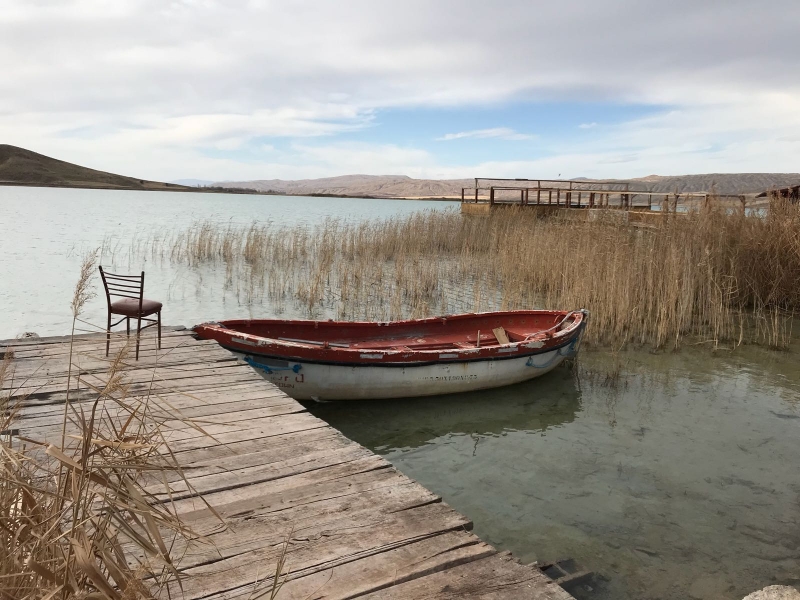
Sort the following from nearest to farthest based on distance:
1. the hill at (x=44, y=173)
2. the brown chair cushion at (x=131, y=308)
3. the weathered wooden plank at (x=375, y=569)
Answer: the weathered wooden plank at (x=375, y=569) → the brown chair cushion at (x=131, y=308) → the hill at (x=44, y=173)

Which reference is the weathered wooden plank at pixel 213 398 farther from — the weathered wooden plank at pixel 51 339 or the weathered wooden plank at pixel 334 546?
the weathered wooden plank at pixel 334 546

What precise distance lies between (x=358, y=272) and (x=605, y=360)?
5.33m

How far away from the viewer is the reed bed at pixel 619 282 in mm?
9047

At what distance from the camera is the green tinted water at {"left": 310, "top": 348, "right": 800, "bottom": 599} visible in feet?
12.3

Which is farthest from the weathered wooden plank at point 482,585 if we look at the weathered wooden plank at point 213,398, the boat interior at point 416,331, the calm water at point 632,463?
the boat interior at point 416,331

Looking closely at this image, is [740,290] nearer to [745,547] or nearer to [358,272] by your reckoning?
[358,272]

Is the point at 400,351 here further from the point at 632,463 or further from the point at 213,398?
the point at 632,463

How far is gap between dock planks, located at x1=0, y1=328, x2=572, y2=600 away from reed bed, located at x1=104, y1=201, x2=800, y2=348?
19.5ft

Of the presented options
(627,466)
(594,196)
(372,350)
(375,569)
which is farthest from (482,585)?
(594,196)

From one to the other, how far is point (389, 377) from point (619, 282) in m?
4.59

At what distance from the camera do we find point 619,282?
8.83 m

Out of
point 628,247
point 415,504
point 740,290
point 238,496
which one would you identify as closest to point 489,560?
point 415,504

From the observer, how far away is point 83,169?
91062 mm

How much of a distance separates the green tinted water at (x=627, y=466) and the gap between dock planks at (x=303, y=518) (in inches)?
51.0
